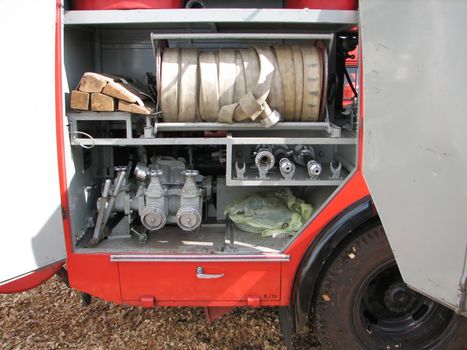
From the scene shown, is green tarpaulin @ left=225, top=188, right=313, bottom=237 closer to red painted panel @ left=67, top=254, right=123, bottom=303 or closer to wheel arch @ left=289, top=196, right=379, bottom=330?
wheel arch @ left=289, top=196, right=379, bottom=330

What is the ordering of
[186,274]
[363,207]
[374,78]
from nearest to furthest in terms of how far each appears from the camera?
1. [374,78]
2. [363,207]
3. [186,274]

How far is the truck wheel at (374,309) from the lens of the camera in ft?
7.27

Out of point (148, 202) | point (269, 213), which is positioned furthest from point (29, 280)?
point (269, 213)

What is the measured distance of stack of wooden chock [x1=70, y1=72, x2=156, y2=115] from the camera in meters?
2.18

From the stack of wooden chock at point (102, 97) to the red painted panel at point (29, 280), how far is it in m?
0.88

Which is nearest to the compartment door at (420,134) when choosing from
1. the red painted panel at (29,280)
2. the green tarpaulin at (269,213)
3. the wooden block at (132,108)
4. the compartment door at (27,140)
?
the green tarpaulin at (269,213)

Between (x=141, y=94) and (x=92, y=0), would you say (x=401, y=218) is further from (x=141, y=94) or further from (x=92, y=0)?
(x=92, y=0)

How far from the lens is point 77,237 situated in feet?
7.69

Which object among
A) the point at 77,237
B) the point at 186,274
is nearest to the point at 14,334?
the point at 77,237

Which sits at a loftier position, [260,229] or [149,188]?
[149,188]

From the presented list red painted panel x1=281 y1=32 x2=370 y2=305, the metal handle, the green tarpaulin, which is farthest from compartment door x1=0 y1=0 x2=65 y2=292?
red painted panel x1=281 y1=32 x2=370 y2=305

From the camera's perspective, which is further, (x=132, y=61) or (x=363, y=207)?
(x=132, y=61)

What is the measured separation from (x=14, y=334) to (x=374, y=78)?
292 centimetres

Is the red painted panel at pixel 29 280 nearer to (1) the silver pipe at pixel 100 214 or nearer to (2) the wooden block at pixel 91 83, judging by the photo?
(1) the silver pipe at pixel 100 214
